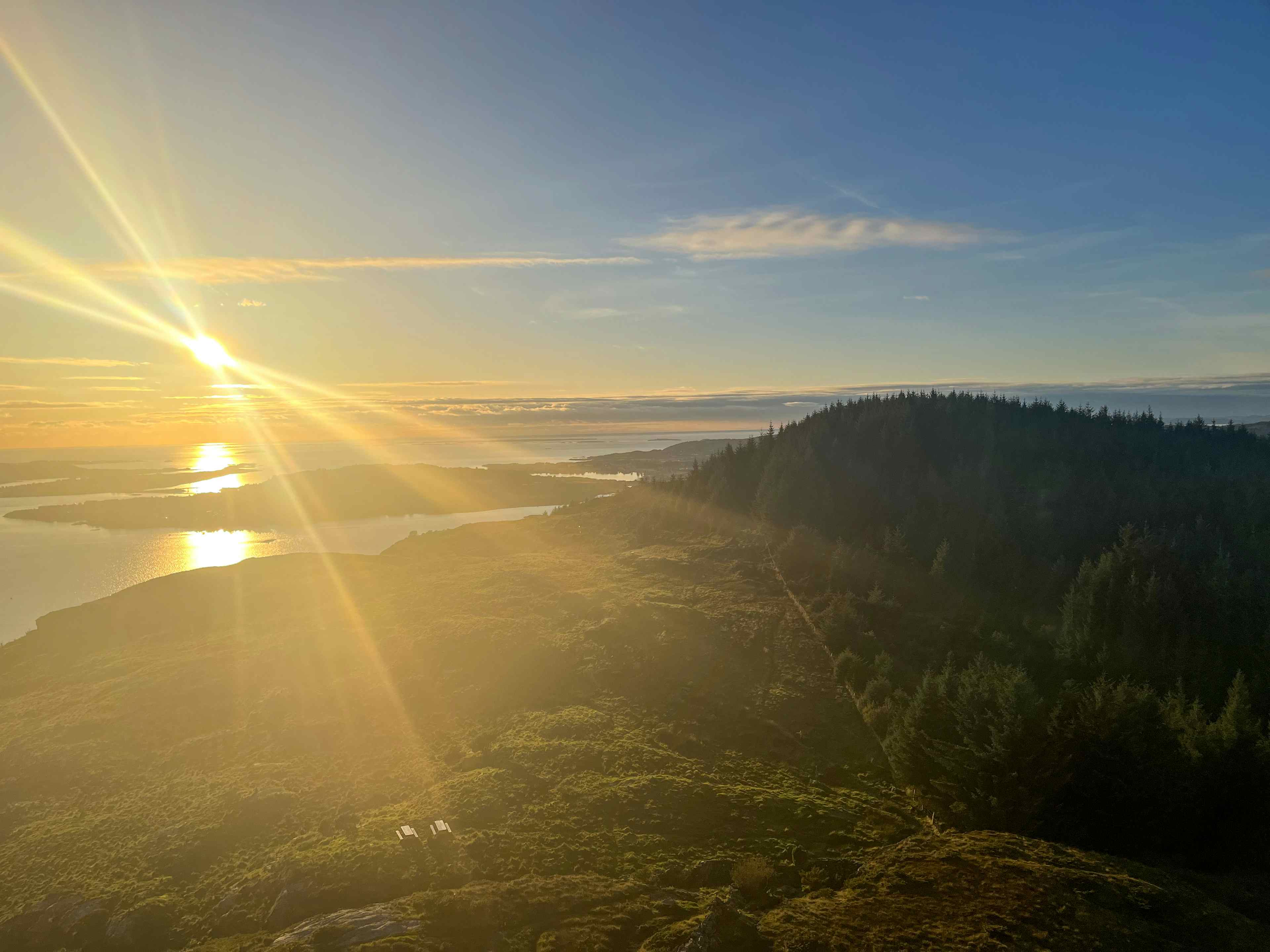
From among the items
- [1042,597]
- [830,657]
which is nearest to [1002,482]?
[1042,597]

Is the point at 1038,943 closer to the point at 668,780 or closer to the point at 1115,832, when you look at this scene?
the point at 1115,832

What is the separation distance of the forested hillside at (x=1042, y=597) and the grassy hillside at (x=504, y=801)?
12.1 ft

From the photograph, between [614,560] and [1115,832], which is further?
[614,560]

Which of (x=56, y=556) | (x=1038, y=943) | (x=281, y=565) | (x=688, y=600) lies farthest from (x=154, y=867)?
(x=56, y=556)

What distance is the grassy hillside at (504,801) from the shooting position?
80.0 ft

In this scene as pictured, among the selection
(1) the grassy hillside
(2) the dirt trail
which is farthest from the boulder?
(2) the dirt trail

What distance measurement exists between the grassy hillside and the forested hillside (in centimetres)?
368

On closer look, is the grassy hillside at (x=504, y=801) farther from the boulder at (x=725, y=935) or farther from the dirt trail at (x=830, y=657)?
the dirt trail at (x=830, y=657)

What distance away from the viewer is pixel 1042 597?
69.6 metres

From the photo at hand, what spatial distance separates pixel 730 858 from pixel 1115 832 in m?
17.7

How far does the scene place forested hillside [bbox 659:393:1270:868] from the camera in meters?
30.3

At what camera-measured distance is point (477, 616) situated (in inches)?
2844

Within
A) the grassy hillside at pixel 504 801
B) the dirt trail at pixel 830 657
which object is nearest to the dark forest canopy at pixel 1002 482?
the dirt trail at pixel 830 657

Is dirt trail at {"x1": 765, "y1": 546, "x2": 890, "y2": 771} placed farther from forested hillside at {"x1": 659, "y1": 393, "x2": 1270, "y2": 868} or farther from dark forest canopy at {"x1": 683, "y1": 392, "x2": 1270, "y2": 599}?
dark forest canopy at {"x1": 683, "y1": 392, "x2": 1270, "y2": 599}
